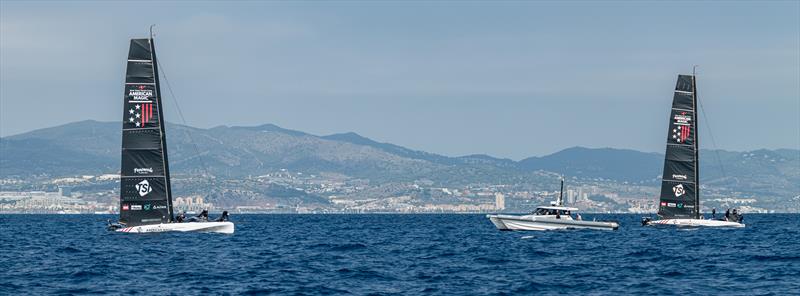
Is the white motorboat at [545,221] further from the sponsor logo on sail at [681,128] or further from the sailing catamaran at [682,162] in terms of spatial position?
the sponsor logo on sail at [681,128]

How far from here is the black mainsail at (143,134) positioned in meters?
92.2

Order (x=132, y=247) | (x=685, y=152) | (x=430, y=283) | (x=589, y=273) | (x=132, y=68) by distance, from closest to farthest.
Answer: (x=430, y=283), (x=589, y=273), (x=132, y=247), (x=132, y=68), (x=685, y=152)

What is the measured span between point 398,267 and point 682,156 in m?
59.8

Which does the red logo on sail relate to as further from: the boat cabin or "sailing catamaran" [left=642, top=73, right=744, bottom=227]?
"sailing catamaran" [left=642, top=73, right=744, bottom=227]

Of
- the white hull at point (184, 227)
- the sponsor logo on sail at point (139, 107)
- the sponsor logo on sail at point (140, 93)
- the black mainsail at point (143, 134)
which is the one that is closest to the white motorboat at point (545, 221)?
the white hull at point (184, 227)

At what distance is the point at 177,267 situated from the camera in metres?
66.9

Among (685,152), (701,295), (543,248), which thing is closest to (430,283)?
(701,295)

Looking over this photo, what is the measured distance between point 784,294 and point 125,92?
53.2 metres

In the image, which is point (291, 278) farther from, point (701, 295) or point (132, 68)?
point (132, 68)

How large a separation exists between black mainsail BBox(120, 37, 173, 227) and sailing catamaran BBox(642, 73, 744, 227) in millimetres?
50425

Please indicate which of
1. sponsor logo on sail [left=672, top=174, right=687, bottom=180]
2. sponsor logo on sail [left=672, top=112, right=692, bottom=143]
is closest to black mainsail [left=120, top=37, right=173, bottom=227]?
sponsor logo on sail [left=672, top=112, right=692, bottom=143]

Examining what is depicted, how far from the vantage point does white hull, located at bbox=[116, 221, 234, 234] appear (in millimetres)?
94625

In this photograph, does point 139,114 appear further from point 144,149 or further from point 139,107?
point 144,149

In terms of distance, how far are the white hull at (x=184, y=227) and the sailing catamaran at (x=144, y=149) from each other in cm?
7
